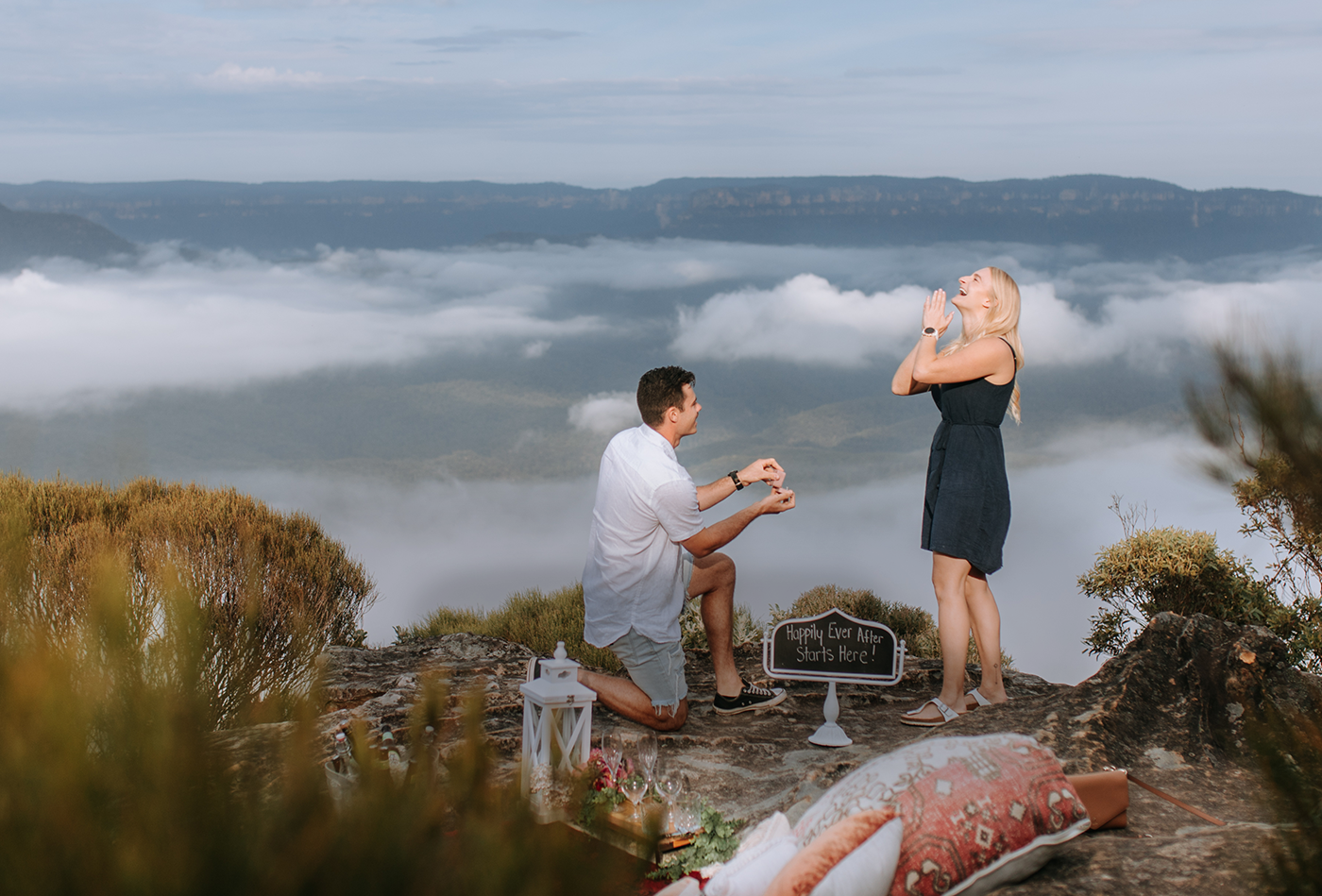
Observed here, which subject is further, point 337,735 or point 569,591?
point 569,591

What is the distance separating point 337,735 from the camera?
12.1 ft

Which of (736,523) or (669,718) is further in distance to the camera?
(669,718)

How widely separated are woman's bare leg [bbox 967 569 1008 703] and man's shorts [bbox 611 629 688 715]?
1.29 m

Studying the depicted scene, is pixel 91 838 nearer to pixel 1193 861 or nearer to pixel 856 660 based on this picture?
pixel 1193 861

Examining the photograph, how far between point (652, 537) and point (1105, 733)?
1.87 metres

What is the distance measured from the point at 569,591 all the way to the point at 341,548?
192 cm

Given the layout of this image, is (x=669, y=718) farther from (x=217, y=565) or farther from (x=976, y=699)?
(x=217, y=565)

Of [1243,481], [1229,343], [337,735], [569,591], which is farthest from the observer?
[569,591]

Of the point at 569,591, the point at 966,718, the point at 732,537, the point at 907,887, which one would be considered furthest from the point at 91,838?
the point at 569,591

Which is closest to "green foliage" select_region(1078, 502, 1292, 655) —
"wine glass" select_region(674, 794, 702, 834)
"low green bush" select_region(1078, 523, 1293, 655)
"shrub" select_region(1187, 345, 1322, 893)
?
"low green bush" select_region(1078, 523, 1293, 655)

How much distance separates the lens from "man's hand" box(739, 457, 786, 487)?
421 cm

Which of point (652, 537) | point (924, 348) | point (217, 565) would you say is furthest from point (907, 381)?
point (217, 565)

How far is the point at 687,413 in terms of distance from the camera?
4.29m

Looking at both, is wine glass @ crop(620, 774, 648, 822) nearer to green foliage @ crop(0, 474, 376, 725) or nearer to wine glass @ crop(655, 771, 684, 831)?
wine glass @ crop(655, 771, 684, 831)
